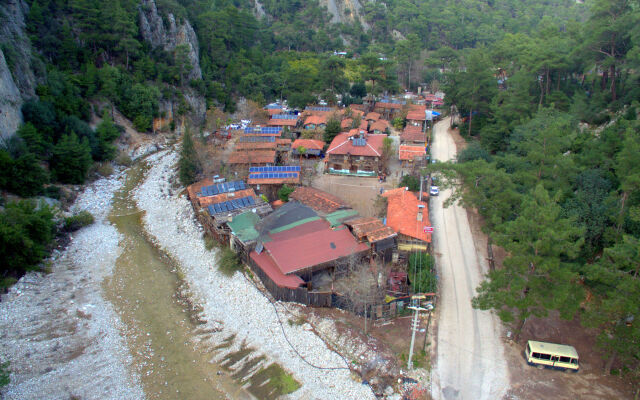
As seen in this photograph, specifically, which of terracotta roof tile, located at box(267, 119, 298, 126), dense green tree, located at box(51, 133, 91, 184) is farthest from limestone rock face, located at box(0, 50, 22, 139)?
terracotta roof tile, located at box(267, 119, 298, 126)

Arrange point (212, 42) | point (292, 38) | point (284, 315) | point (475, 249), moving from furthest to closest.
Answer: point (292, 38) → point (212, 42) → point (475, 249) → point (284, 315)

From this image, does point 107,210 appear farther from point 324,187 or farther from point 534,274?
point 534,274

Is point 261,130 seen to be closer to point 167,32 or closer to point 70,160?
point 70,160

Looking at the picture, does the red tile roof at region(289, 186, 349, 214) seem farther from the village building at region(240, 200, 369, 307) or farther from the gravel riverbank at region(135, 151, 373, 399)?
the gravel riverbank at region(135, 151, 373, 399)

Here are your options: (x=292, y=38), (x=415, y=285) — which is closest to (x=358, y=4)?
(x=292, y=38)

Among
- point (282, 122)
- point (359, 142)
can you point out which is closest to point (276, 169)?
point (359, 142)

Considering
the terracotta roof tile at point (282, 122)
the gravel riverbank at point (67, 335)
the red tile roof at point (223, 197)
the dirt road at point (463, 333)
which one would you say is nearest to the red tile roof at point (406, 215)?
the dirt road at point (463, 333)

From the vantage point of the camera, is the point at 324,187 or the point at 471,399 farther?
the point at 324,187
